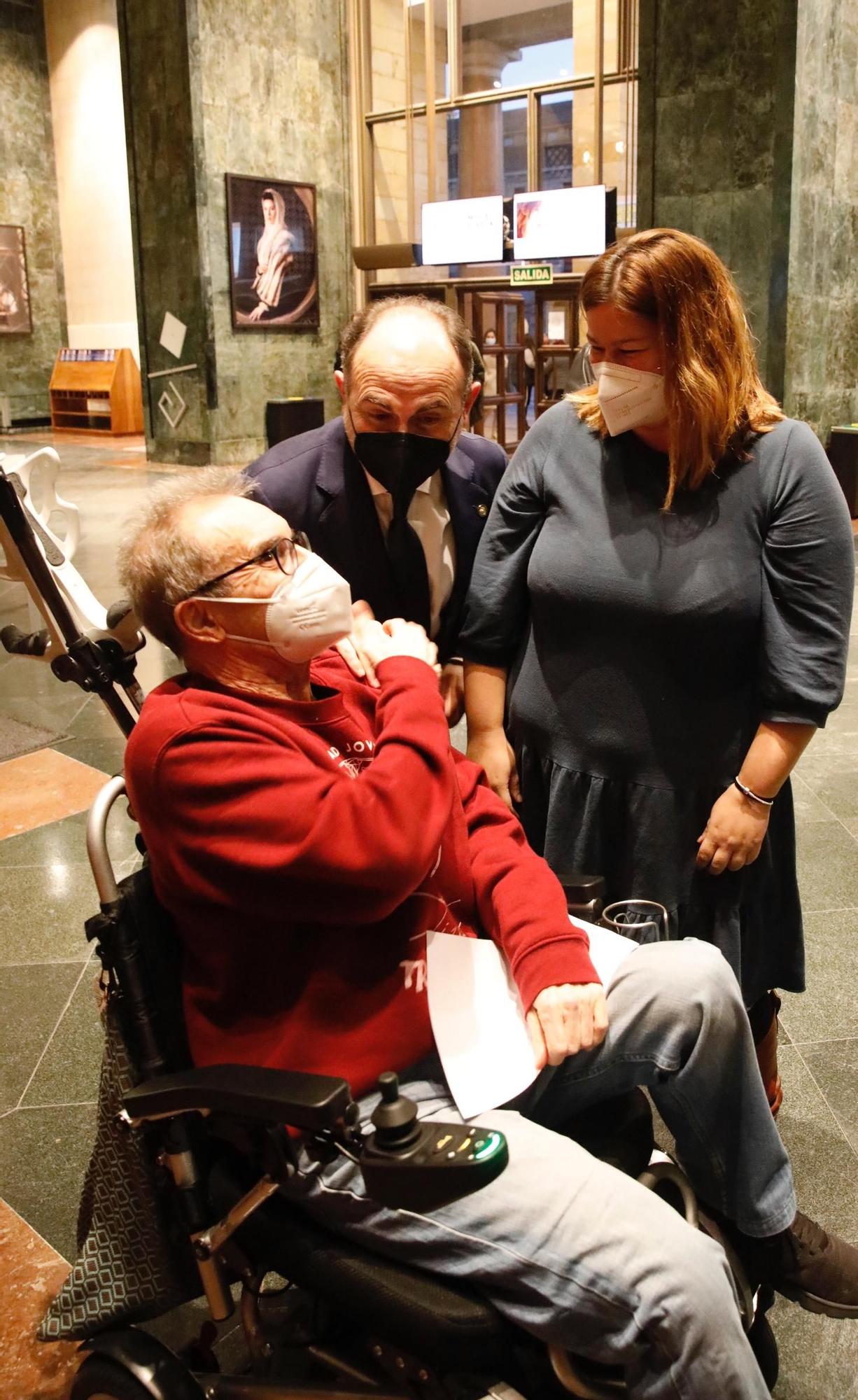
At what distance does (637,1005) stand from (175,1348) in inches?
38.5

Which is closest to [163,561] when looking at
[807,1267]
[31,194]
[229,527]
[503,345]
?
[229,527]

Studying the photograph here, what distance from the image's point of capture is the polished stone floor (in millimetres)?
1960

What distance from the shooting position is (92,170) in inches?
648

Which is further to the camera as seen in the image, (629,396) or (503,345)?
(503,345)

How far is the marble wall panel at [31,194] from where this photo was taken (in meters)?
16.2

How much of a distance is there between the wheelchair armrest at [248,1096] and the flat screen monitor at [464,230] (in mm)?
11531

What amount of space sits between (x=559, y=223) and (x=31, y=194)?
9158 millimetres

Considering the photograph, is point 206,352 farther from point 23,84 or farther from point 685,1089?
point 685,1089

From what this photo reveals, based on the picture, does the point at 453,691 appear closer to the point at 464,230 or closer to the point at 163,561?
the point at 163,561

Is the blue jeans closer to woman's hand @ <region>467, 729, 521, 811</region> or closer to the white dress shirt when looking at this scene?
woman's hand @ <region>467, 729, 521, 811</region>

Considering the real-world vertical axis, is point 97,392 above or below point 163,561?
above

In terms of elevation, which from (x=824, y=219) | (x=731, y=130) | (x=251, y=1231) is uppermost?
(x=731, y=130)

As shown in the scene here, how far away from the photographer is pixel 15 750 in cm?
468

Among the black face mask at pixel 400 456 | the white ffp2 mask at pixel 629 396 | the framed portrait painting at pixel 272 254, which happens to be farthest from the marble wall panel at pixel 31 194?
the white ffp2 mask at pixel 629 396
